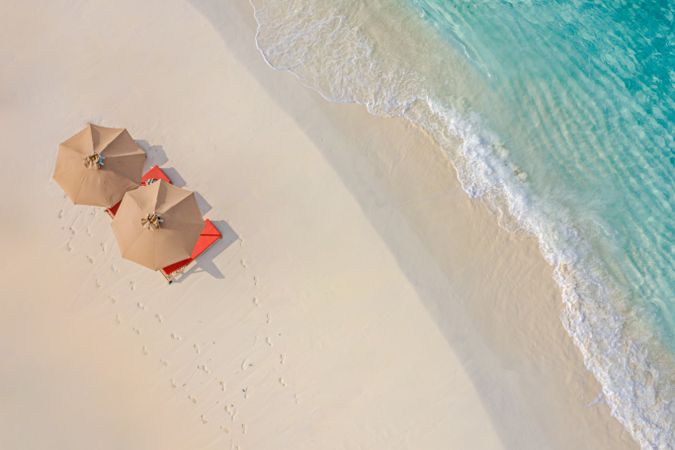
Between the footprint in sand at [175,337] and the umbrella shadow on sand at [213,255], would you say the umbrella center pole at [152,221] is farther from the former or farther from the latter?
the footprint in sand at [175,337]

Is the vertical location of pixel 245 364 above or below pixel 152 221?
below

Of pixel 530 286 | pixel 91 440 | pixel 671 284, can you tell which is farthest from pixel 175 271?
pixel 671 284

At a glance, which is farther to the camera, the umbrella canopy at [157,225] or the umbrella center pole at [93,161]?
the umbrella center pole at [93,161]

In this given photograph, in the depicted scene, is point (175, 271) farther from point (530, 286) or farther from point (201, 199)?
point (530, 286)

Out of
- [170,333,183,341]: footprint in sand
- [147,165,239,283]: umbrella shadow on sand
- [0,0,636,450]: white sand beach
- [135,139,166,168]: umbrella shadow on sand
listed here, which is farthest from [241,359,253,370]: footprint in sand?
[135,139,166,168]: umbrella shadow on sand

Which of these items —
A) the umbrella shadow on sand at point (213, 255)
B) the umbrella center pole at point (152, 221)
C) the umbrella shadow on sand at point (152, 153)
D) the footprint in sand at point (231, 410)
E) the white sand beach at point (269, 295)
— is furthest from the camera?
the umbrella shadow on sand at point (152, 153)

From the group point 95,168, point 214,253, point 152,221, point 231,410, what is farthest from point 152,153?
point 231,410

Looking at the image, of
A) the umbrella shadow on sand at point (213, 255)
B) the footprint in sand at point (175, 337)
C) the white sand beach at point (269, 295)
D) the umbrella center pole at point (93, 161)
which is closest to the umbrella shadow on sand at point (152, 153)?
the white sand beach at point (269, 295)

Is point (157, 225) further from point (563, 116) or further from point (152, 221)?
point (563, 116)

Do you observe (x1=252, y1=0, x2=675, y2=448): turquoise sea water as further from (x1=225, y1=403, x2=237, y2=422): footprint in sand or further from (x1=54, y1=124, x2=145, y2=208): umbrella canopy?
(x1=225, y1=403, x2=237, y2=422): footprint in sand
